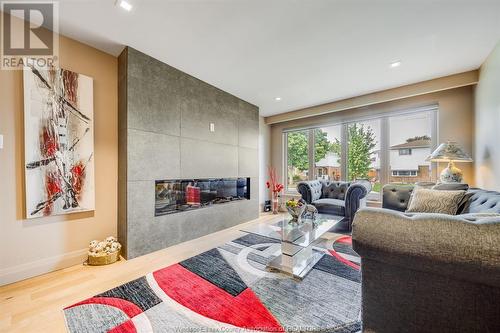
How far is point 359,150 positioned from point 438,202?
2.46 m

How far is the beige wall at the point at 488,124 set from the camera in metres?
2.40

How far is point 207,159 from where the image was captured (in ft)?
11.3

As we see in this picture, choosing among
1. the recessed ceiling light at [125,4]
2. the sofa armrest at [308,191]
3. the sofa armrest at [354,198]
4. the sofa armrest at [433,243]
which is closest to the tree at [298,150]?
the sofa armrest at [308,191]

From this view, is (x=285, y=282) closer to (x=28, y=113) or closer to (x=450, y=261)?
(x=450, y=261)

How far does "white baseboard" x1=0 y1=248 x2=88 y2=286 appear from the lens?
6.30 ft

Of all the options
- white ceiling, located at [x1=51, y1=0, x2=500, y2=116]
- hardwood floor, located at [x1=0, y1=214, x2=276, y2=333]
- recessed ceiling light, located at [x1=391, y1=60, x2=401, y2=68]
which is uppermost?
white ceiling, located at [x1=51, y1=0, x2=500, y2=116]

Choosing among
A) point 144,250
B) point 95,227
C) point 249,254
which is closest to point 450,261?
point 249,254

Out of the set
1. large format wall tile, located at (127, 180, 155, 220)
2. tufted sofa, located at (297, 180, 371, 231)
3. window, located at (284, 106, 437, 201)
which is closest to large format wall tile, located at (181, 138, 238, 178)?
large format wall tile, located at (127, 180, 155, 220)

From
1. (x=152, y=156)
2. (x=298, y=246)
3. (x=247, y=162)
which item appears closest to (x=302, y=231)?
(x=298, y=246)

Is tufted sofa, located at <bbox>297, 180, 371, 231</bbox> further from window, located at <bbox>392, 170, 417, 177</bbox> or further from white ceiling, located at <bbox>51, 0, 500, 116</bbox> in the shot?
white ceiling, located at <bbox>51, 0, 500, 116</bbox>

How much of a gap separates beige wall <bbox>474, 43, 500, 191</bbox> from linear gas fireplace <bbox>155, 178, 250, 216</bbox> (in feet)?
11.8

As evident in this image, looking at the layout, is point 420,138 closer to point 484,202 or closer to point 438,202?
point 438,202

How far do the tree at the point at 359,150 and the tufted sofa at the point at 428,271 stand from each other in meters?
Answer: 3.67

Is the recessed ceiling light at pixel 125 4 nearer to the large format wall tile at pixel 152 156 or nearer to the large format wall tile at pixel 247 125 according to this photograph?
the large format wall tile at pixel 152 156
